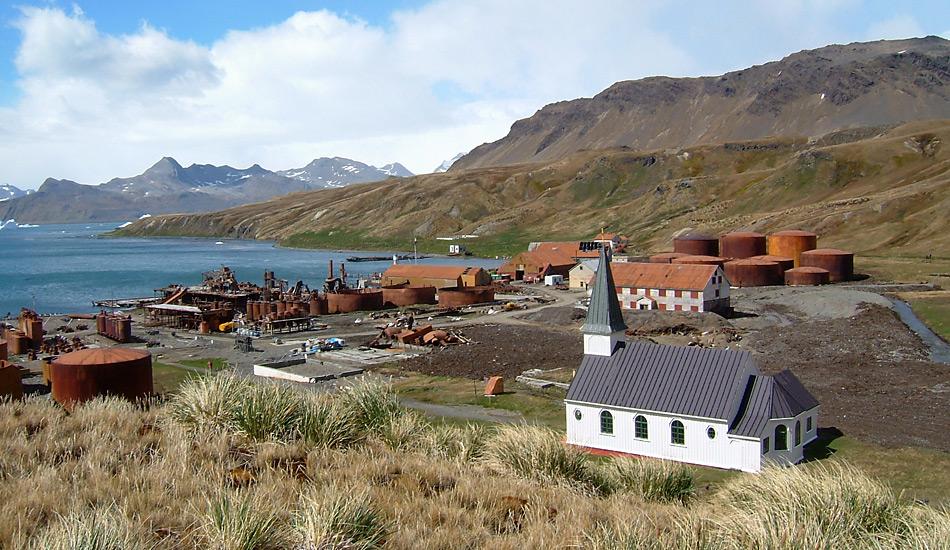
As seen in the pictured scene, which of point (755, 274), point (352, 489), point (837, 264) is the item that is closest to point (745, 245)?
point (755, 274)

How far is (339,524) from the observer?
7.38 m

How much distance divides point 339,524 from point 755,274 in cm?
7735

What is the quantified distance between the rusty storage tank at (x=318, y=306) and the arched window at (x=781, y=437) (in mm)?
53079

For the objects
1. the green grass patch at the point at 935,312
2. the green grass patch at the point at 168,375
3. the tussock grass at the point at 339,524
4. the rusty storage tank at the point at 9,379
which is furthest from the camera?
the green grass patch at the point at 935,312

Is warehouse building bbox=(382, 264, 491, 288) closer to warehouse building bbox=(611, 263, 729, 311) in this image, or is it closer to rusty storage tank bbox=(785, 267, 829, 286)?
warehouse building bbox=(611, 263, 729, 311)

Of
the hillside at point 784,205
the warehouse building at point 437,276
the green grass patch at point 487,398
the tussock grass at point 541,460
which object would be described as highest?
the hillside at point 784,205

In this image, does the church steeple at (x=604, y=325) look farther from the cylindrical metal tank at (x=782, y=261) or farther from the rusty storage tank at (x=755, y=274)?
the cylindrical metal tank at (x=782, y=261)

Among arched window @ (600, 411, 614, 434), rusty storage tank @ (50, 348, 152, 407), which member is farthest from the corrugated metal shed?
rusty storage tank @ (50, 348, 152, 407)

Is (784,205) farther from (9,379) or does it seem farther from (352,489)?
(352,489)

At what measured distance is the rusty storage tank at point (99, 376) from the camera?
71.6 ft

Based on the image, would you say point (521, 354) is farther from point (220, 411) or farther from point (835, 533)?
point (835, 533)

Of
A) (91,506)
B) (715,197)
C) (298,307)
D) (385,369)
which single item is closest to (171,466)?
(91,506)

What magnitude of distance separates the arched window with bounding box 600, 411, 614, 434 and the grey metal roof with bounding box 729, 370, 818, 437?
12.7 ft

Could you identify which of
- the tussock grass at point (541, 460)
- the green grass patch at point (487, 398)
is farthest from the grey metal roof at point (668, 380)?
the tussock grass at point (541, 460)
